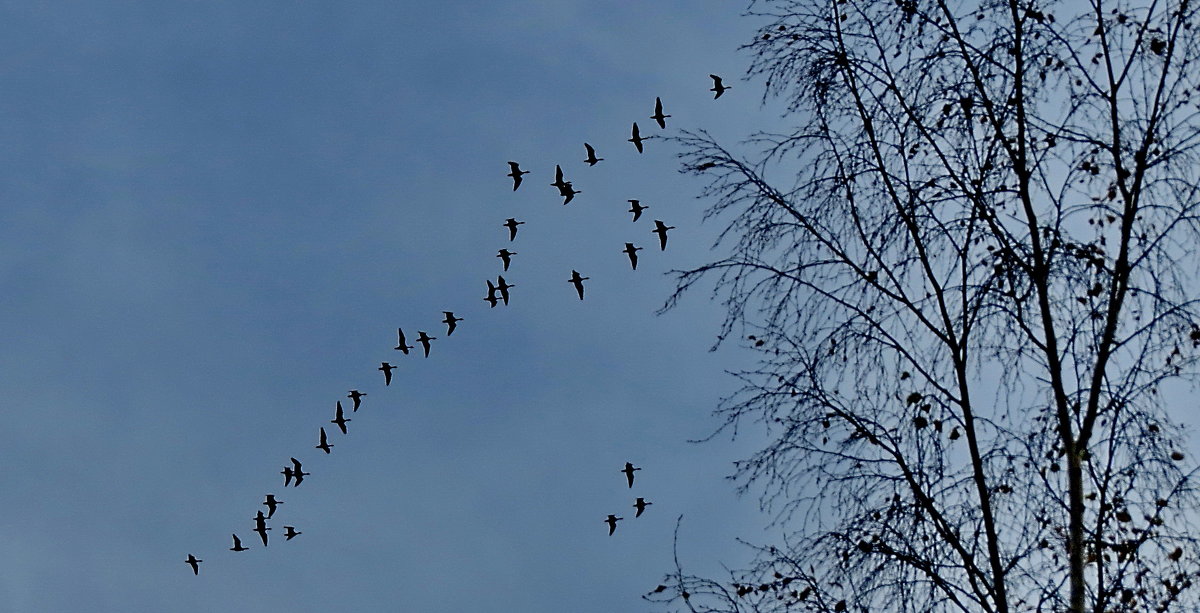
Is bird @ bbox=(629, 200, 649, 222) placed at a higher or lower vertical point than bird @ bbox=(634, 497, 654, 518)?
higher

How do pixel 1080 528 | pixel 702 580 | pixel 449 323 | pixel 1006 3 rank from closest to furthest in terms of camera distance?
pixel 1080 528 → pixel 702 580 → pixel 1006 3 → pixel 449 323

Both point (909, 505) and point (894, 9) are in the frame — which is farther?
point (894, 9)

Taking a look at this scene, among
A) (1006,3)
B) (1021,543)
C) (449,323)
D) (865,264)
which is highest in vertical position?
(449,323)

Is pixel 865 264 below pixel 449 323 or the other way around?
below

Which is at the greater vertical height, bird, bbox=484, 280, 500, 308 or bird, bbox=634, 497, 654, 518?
bird, bbox=484, 280, 500, 308

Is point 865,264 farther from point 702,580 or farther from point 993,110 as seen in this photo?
point 702,580

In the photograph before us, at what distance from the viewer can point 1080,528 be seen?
5785 millimetres

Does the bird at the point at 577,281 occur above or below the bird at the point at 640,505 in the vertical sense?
above

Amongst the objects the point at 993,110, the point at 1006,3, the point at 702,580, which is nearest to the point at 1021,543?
the point at 702,580

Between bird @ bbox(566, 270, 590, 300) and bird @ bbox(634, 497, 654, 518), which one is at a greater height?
bird @ bbox(566, 270, 590, 300)

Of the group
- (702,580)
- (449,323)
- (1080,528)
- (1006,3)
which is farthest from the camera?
(449,323)

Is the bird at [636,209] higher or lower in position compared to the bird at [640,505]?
higher

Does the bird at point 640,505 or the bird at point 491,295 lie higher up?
the bird at point 491,295

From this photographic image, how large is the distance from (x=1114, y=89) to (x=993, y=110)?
24.8 inches
